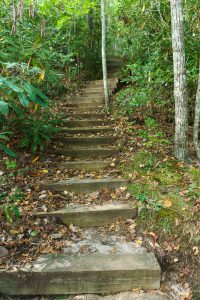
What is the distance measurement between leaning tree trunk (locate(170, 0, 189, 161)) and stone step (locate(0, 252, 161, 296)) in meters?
2.09

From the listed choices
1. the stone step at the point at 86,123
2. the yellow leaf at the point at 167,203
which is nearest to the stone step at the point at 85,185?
the yellow leaf at the point at 167,203

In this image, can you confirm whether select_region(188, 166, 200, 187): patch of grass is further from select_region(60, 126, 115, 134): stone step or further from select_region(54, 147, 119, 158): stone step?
select_region(60, 126, 115, 134): stone step

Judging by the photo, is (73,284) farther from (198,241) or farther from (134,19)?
(134,19)

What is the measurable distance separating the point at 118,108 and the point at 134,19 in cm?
241

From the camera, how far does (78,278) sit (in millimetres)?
2617

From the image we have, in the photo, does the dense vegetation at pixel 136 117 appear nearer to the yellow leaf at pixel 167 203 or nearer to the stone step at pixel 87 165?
the yellow leaf at pixel 167 203

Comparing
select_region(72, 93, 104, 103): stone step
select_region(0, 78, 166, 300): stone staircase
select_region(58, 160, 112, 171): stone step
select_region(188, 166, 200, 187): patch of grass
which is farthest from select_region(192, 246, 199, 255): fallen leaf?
select_region(72, 93, 104, 103): stone step

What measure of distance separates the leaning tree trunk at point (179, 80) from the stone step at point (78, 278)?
2.09 metres

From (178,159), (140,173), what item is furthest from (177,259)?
(178,159)

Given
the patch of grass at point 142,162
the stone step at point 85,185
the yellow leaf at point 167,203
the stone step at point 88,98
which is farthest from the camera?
the stone step at point 88,98

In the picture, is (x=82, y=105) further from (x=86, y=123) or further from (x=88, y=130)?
(x=88, y=130)

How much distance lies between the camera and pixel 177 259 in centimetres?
295

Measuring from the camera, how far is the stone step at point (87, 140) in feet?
17.1

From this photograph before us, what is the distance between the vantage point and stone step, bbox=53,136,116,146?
520 centimetres
